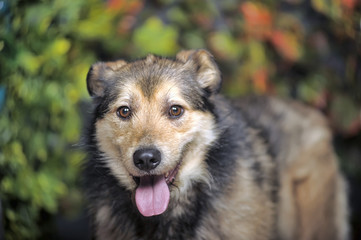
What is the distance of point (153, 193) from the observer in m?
3.00

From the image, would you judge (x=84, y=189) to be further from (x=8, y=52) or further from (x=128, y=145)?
(x=8, y=52)

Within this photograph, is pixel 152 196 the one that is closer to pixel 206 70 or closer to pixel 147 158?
pixel 147 158

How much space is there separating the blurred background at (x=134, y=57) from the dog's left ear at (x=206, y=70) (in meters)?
1.48

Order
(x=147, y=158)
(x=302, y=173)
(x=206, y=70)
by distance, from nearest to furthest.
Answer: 1. (x=147, y=158)
2. (x=206, y=70)
3. (x=302, y=173)

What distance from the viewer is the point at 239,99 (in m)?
4.65

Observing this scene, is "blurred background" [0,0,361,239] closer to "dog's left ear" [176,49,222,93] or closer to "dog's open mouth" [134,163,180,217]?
"dog's open mouth" [134,163,180,217]

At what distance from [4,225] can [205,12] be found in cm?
350

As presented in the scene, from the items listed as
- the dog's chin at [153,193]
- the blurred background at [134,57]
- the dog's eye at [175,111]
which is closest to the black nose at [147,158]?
the dog's chin at [153,193]

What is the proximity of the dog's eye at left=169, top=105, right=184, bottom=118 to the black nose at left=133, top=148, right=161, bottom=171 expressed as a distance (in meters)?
0.38

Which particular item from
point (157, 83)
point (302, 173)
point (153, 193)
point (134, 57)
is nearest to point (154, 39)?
point (134, 57)

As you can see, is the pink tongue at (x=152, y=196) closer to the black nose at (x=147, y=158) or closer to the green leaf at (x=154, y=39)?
the black nose at (x=147, y=158)

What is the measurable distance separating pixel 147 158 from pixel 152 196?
12.4 inches

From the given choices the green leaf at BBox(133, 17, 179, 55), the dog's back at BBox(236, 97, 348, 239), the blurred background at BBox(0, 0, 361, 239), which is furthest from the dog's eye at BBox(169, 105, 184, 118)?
the green leaf at BBox(133, 17, 179, 55)

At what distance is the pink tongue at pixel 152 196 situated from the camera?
295cm
